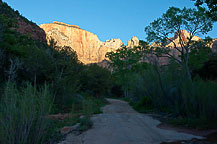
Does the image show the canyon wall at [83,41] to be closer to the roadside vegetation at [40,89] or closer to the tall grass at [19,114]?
the roadside vegetation at [40,89]

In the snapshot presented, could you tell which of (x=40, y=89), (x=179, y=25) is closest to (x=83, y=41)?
(x=179, y=25)

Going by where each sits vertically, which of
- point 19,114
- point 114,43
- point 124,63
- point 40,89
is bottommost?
point 19,114

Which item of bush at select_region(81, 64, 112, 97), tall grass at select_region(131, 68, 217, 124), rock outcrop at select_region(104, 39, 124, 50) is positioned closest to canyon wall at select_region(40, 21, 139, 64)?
rock outcrop at select_region(104, 39, 124, 50)

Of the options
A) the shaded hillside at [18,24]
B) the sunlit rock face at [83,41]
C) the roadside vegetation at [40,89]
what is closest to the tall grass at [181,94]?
the roadside vegetation at [40,89]

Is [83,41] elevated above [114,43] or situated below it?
below

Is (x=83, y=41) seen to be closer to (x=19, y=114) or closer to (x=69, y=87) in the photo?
(x=69, y=87)

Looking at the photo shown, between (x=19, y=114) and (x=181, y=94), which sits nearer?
(x=19, y=114)

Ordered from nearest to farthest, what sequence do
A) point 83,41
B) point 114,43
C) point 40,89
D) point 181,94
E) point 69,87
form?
1. point 40,89
2. point 181,94
3. point 69,87
4. point 83,41
5. point 114,43

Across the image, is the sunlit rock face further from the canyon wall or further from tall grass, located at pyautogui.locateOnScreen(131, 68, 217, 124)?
tall grass, located at pyautogui.locateOnScreen(131, 68, 217, 124)

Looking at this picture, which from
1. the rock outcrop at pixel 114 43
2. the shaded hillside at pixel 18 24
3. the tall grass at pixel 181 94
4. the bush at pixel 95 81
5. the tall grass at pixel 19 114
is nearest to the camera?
the tall grass at pixel 19 114

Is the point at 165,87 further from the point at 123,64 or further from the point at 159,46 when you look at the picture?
the point at 123,64

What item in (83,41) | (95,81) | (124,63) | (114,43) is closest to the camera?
(95,81)

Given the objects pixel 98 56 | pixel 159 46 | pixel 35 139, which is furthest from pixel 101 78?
pixel 98 56

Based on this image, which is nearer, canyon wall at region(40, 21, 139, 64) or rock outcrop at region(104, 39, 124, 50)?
canyon wall at region(40, 21, 139, 64)
